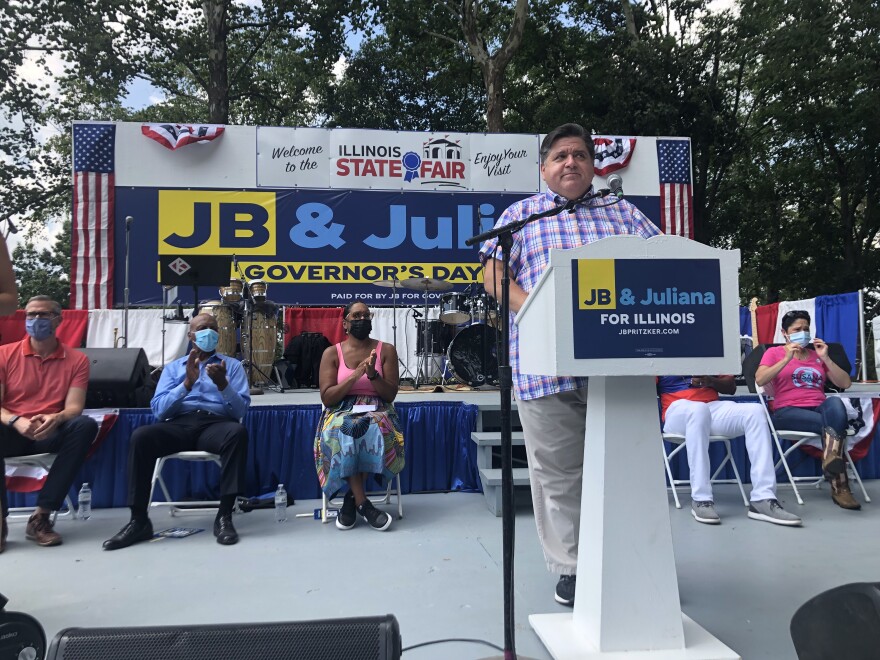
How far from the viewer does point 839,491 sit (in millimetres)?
4109

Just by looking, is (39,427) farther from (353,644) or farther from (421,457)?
(353,644)

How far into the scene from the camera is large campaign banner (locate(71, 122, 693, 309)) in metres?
8.62

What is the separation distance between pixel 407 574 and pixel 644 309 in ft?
5.63

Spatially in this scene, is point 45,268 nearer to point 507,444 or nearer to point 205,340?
point 205,340

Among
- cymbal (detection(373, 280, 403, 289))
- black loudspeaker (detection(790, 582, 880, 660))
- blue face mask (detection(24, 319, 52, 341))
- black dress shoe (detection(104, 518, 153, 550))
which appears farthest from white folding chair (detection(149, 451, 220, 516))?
cymbal (detection(373, 280, 403, 289))

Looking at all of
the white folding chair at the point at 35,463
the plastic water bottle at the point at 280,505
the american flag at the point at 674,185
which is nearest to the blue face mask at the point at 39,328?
the white folding chair at the point at 35,463

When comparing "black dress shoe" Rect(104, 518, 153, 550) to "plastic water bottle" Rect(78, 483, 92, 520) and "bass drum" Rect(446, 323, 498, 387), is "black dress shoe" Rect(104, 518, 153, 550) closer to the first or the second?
"plastic water bottle" Rect(78, 483, 92, 520)

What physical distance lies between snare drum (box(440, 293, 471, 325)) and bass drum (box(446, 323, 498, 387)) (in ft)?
1.52

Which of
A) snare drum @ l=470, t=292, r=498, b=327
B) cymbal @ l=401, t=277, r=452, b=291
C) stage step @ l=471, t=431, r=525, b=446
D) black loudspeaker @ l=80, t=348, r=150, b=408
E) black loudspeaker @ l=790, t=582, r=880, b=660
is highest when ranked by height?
cymbal @ l=401, t=277, r=452, b=291

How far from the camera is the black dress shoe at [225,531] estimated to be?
3.38 metres

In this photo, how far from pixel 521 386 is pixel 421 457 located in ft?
7.65

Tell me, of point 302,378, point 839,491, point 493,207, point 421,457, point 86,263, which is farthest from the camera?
point 493,207

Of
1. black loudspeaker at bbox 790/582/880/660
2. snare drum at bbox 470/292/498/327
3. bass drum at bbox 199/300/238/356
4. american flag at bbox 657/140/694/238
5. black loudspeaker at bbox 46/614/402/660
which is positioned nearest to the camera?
black loudspeaker at bbox 790/582/880/660

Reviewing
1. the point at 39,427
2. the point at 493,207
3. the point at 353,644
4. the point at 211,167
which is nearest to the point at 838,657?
the point at 353,644
